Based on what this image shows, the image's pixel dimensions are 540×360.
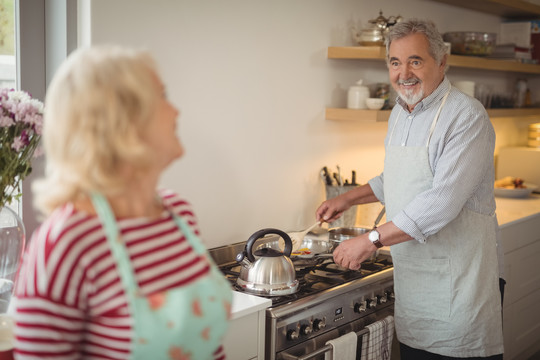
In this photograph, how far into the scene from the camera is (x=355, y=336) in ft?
7.61

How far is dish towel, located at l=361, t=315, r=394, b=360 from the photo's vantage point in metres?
2.41

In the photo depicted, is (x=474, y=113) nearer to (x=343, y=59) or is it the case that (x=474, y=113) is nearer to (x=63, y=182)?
(x=343, y=59)

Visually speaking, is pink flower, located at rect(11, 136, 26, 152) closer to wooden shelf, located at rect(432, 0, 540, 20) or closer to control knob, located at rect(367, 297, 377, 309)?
control knob, located at rect(367, 297, 377, 309)

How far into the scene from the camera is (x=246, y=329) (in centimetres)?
200

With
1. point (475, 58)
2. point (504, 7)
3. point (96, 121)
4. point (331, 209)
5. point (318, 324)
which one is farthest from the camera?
point (504, 7)

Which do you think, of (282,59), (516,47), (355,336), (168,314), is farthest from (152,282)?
(516,47)

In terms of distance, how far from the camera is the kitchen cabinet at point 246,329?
76.9 inches

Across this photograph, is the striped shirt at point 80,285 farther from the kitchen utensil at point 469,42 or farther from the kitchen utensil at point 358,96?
the kitchen utensil at point 469,42

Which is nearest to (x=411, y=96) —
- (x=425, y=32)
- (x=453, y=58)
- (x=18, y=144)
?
(x=425, y=32)

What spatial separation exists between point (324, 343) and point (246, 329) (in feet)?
A: 1.35

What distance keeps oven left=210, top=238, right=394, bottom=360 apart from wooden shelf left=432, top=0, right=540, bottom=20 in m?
1.91

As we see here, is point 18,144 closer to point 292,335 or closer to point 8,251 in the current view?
point 8,251

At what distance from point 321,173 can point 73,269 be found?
2242 millimetres

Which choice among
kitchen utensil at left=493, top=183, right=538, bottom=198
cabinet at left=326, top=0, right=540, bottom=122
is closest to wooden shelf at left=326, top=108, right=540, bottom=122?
cabinet at left=326, top=0, right=540, bottom=122
